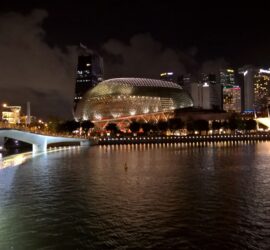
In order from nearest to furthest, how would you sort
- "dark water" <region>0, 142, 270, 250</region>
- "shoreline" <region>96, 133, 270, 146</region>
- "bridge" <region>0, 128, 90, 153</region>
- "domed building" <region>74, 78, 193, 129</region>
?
"dark water" <region>0, 142, 270, 250</region>, "bridge" <region>0, 128, 90, 153</region>, "shoreline" <region>96, 133, 270, 146</region>, "domed building" <region>74, 78, 193, 129</region>

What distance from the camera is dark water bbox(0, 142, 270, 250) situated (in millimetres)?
13022

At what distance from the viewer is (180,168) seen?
34031 millimetres

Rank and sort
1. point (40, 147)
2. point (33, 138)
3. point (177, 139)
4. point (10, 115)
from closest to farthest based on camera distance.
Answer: point (33, 138)
point (40, 147)
point (177, 139)
point (10, 115)

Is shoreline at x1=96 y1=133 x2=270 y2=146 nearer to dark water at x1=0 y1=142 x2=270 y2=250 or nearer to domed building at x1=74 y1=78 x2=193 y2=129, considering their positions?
domed building at x1=74 y1=78 x2=193 y2=129

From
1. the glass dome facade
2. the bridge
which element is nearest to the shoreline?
the bridge

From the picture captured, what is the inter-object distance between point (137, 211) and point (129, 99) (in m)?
137

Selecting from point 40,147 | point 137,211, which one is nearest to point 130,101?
point 40,147

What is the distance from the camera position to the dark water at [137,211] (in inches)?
513

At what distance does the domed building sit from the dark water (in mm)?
123258

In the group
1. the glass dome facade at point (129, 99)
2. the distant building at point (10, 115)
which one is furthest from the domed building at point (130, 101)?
the distant building at point (10, 115)

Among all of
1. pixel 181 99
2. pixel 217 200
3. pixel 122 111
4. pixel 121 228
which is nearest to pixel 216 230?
pixel 121 228

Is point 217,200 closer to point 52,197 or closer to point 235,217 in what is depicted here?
point 235,217

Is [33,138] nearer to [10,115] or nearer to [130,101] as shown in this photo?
[130,101]

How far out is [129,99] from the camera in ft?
503
